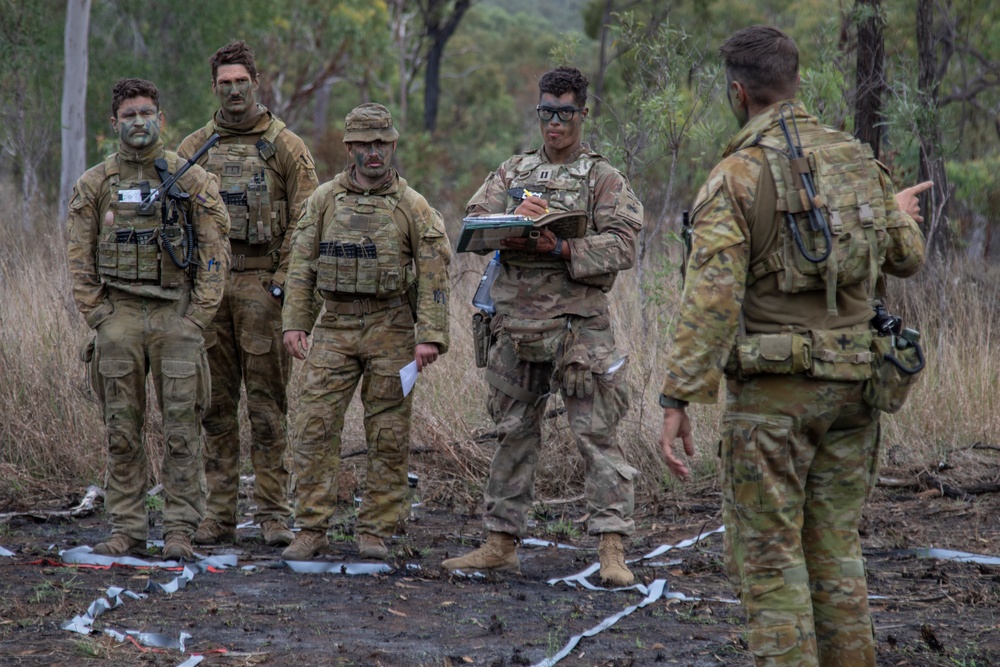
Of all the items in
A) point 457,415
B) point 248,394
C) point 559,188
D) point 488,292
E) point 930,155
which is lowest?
point 457,415

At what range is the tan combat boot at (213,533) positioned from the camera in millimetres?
6430

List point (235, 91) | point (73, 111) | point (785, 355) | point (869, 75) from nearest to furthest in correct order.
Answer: point (785, 355)
point (235, 91)
point (869, 75)
point (73, 111)

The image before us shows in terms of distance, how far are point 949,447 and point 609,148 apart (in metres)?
3.64

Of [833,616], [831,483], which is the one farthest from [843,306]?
[833,616]

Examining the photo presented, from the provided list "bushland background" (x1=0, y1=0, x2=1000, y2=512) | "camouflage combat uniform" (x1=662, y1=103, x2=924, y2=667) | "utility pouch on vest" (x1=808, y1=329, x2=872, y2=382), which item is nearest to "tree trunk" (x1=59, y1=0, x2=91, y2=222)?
"bushland background" (x1=0, y1=0, x2=1000, y2=512)

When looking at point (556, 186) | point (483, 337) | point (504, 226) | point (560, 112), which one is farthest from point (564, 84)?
point (483, 337)

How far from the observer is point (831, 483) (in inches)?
145

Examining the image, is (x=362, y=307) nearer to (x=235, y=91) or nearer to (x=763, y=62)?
(x=235, y=91)

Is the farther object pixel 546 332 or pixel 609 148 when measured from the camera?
pixel 609 148

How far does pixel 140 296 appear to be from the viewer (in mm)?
5820

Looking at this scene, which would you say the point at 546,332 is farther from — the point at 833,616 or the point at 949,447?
the point at 949,447

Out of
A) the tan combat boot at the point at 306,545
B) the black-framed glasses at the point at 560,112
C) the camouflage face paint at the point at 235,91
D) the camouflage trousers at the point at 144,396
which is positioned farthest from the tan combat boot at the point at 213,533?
the black-framed glasses at the point at 560,112

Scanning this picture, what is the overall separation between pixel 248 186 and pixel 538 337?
78.8 inches

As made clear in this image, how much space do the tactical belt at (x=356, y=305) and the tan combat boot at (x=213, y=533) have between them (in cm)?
152
